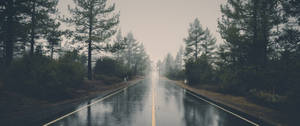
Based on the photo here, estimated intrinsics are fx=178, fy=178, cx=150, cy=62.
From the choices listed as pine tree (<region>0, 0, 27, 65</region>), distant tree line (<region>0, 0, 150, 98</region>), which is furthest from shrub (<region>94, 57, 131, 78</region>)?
pine tree (<region>0, 0, 27, 65</region>)

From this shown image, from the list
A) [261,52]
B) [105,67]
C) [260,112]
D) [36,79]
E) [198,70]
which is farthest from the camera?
[105,67]

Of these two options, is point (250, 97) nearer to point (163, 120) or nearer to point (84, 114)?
point (163, 120)

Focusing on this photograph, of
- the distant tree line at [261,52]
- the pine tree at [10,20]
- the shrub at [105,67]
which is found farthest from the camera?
the shrub at [105,67]

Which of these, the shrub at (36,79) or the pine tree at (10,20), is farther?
the pine tree at (10,20)

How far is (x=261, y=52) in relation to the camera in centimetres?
1612

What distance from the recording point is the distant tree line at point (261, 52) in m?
11.7

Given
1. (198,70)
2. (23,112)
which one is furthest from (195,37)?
(23,112)

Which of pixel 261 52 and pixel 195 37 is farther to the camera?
pixel 195 37

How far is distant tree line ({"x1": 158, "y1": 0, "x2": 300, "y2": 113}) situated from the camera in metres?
11.7

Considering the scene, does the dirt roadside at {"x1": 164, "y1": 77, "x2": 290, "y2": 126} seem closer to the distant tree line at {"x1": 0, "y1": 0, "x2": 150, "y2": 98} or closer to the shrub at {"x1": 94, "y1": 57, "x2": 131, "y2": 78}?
the distant tree line at {"x1": 0, "y1": 0, "x2": 150, "y2": 98}

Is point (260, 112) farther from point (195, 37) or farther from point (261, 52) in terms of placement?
point (195, 37)

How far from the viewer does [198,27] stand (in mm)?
40531

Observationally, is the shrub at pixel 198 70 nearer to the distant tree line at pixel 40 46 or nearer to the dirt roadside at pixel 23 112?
the distant tree line at pixel 40 46

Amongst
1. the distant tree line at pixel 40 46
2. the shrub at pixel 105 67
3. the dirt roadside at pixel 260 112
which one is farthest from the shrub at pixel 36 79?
the shrub at pixel 105 67
